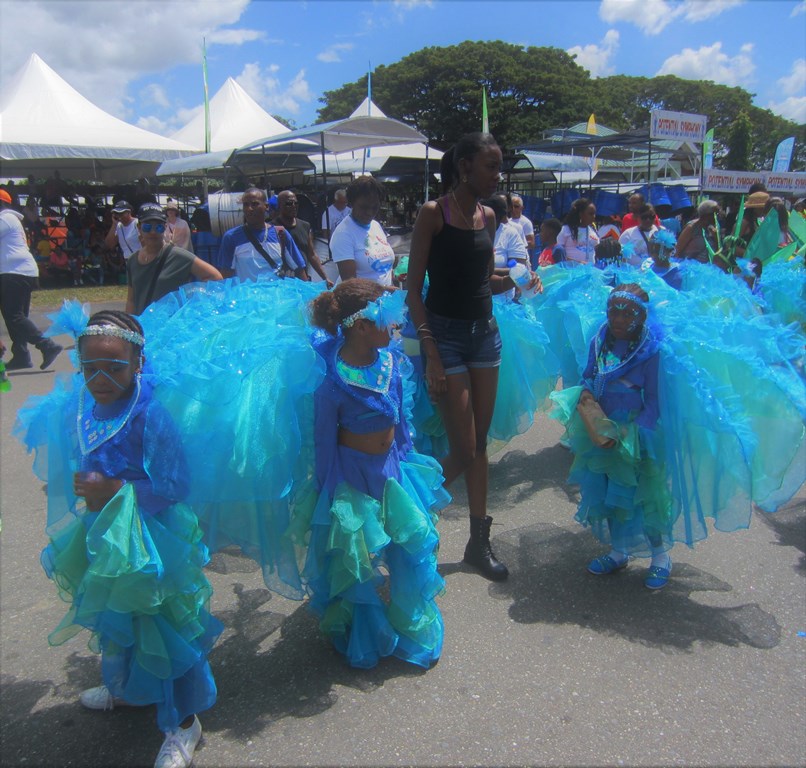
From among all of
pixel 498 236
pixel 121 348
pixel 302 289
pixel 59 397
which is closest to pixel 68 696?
pixel 59 397

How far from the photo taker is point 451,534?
3895 mm

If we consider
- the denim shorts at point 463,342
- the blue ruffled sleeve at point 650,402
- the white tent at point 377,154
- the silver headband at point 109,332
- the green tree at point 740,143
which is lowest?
the blue ruffled sleeve at point 650,402

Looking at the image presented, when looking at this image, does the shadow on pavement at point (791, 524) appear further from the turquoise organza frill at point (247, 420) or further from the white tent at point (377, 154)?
the white tent at point (377, 154)

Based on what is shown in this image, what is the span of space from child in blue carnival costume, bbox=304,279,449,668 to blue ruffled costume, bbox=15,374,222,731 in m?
0.50

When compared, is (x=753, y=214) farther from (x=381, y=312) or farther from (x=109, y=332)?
(x=109, y=332)

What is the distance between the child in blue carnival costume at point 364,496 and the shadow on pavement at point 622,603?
760mm

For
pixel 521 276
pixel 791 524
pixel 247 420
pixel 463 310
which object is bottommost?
pixel 791 524

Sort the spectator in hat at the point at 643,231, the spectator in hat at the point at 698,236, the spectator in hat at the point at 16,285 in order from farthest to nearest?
1. the spectator in hat at the point at 16,285
2. the spectator in hat at the point at 698,236
3. the spectator in hat at the point at 643,231

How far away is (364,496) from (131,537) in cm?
85

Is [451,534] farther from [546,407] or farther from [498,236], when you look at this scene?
[498,236]

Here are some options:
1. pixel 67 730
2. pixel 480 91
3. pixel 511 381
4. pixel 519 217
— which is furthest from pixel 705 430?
pixel 480 91

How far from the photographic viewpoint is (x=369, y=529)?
2.47m

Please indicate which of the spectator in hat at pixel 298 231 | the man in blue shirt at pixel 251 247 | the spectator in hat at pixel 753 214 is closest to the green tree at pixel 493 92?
the spectator in hat at pixel 753 214

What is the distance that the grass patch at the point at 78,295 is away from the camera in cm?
1261
